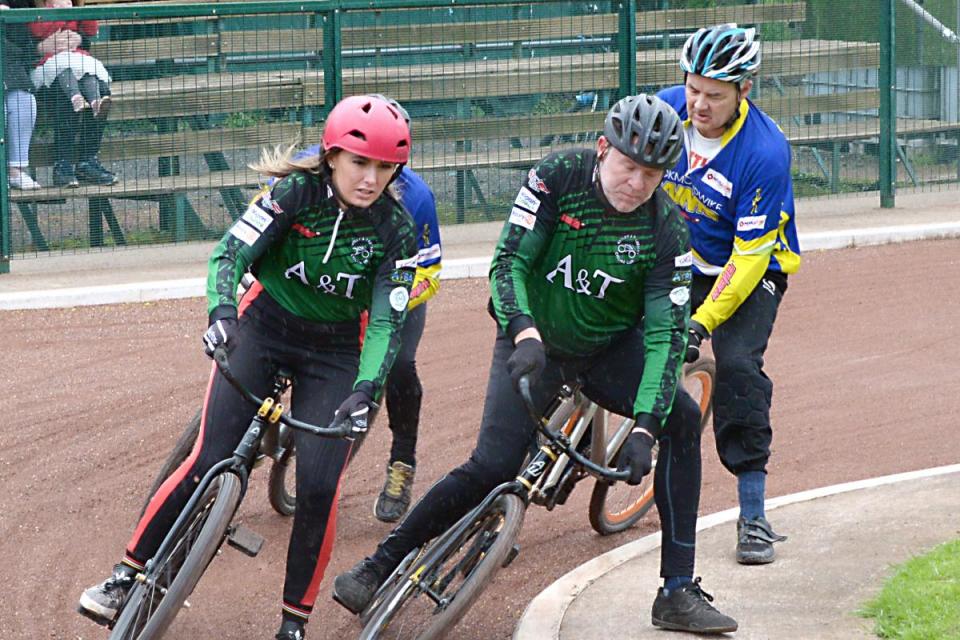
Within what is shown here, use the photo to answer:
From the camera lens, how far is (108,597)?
17.1 ft

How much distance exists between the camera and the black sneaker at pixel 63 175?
1212 cm

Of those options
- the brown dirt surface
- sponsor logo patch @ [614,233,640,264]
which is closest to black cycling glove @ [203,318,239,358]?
the brown dirt surface

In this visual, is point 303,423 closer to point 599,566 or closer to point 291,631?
point 291,631

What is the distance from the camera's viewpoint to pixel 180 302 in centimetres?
1138

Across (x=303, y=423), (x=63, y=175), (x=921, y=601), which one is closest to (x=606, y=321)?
(x=303, y=423)

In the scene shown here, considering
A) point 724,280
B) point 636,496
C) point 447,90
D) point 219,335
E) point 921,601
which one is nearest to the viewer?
point 219,335

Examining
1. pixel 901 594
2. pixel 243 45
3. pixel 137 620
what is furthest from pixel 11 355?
pixel 901 594

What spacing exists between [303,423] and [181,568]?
640mm

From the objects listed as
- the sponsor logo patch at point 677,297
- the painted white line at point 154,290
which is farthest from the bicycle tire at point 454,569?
the painted white line at point 154,290

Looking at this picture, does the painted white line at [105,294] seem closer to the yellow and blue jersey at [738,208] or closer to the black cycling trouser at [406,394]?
the black cycling trouser at [406,394]

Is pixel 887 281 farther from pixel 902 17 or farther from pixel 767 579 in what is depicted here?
pixel 767 579

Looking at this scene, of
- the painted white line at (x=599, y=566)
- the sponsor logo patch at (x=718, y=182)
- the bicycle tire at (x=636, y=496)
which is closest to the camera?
the painted white line at (x=599, y=566)

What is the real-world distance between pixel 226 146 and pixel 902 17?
22.5ft

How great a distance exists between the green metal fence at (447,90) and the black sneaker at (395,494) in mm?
6135
